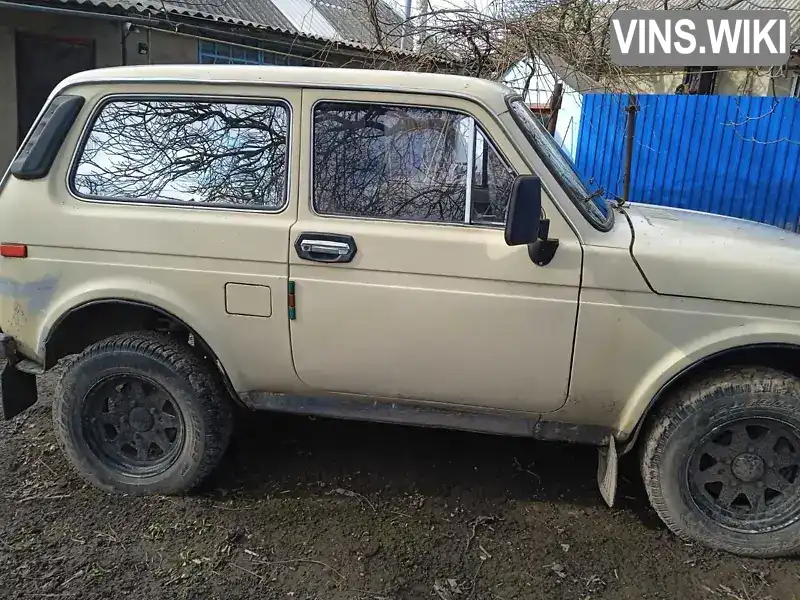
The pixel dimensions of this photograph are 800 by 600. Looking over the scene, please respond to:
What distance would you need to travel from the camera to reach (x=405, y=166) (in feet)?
10.0

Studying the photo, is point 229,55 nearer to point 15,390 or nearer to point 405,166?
point 15,390

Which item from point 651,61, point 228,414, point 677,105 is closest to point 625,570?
point 228,414

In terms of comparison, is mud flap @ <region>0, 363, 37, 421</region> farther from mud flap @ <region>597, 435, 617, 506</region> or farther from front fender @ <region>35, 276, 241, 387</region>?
mud flap @ <region>597, 435, 617, 506</region>

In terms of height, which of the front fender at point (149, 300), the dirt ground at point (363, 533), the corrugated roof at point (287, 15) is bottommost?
the dirt ground at point (363, 533)

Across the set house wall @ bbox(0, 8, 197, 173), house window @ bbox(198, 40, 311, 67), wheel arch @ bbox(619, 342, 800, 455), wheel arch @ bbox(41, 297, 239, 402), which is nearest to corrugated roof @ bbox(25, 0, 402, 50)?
house window @ bbox(198, 40, 311, 67)

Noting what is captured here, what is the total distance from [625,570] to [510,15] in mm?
5552

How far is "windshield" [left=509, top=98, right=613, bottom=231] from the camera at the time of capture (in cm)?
299

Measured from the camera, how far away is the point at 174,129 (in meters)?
3.22

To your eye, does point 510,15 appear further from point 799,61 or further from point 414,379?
point 799,61

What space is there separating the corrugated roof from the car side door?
4.47 meters

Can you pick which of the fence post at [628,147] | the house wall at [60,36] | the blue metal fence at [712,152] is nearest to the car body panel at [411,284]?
the fence post at [628,147]

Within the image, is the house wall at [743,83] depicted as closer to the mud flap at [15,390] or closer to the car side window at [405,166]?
the car side window at [405,166]

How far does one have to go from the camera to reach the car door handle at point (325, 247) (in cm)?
302

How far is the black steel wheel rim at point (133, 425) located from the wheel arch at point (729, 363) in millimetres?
2148
